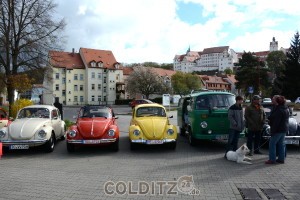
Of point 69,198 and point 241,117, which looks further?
point 241,117

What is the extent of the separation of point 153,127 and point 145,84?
69.2 metres

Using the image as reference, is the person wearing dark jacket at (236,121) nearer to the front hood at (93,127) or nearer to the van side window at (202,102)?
the van side window at (202,102)

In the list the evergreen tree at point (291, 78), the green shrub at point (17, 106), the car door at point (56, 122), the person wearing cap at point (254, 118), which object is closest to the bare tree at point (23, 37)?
the green shrub at point (17, 106)

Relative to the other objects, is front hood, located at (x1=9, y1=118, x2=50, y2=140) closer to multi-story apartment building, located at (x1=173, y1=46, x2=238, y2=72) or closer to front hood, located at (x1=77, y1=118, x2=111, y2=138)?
front hood, located at (x1=77, y1=118, x2=111, y2=138)

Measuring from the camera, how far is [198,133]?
1112 cm

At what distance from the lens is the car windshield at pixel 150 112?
41.5ft

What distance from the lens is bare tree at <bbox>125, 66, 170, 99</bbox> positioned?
3150 inches

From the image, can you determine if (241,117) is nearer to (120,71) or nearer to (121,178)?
(121,178)

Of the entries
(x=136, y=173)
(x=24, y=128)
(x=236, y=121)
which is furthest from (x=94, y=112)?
(x=236, y=121)

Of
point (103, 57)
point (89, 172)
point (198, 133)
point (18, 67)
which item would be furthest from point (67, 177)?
point (103, 57)

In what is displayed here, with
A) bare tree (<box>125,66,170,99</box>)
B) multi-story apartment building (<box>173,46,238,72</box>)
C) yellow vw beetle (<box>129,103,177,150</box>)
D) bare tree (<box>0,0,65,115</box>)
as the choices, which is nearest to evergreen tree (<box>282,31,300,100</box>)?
bare tree (<box>125,66,170,99</box>)

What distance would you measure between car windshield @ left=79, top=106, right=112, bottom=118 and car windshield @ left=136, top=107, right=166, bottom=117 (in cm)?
119

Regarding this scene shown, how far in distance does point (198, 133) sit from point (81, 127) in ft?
13.2

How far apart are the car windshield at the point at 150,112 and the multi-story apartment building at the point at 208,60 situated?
17423 cm
